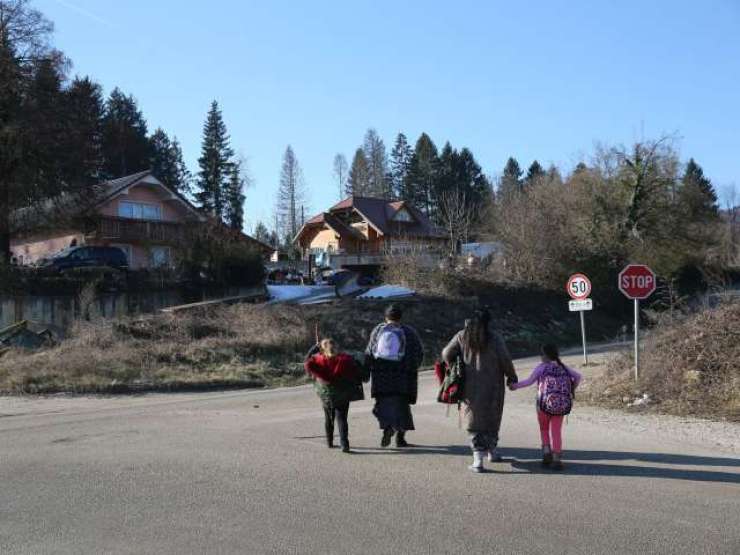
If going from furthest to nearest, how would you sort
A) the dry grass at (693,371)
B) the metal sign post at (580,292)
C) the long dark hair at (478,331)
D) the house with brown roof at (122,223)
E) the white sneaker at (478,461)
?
1. the house with brown roof at (122,223)
2. the metal sign post at (580,292)
3. the dry grass at (693,371)
4. the long dark hair at (478,331)
5. the white sneaker at (478,461)

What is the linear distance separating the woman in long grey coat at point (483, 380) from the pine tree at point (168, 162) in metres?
73.3

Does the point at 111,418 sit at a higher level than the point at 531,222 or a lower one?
lower

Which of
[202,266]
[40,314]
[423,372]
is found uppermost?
[202,266]

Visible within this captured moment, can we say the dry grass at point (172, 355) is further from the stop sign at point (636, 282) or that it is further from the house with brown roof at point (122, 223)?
the house with brown roof at point (122, 223)

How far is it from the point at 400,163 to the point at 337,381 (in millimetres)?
90898

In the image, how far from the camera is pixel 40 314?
101 ft

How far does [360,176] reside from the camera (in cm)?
9531

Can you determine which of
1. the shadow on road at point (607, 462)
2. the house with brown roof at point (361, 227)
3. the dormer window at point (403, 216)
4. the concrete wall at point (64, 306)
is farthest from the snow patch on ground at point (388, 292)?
the dormer window at point (403, 216)

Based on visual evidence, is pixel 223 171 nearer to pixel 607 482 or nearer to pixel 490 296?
pixel 490 296

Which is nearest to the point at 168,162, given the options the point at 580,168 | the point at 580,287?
the point at 580,168

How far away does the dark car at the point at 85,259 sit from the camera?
35562 mm

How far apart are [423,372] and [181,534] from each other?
16.1 m

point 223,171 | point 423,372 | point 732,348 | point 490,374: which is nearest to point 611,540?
point 490,374

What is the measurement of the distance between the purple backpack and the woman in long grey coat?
42 centimetres
